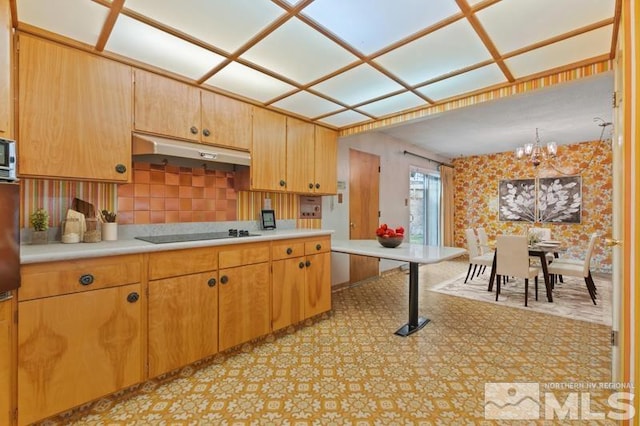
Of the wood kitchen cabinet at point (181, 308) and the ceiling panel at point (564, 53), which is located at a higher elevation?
the ceiling panel at point (564, 53)

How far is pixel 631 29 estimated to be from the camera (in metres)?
1.20

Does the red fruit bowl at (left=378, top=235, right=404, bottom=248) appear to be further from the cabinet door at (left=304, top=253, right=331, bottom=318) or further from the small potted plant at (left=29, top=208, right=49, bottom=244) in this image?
the small potted plant at (left=29, top=208, right=49, bottom=244)

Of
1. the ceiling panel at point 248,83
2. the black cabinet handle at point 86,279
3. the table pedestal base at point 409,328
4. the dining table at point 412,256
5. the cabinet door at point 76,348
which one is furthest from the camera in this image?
the table pedestal base at point 409,328

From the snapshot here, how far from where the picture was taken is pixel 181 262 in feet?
6.35

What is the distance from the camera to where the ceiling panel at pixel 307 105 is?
264cm

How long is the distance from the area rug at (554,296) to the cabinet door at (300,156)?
2.44 meters

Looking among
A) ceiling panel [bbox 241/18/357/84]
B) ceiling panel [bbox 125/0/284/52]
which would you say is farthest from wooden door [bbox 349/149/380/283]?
ceiling panel [bbox 125/0/284/52]

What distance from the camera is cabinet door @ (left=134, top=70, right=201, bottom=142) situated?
2.02 meters

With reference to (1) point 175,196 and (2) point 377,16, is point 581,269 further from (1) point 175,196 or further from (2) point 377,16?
(1) point 175,196

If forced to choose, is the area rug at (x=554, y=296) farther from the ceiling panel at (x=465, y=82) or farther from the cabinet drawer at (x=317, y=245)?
the ceiling panel at (x=465, y=82)

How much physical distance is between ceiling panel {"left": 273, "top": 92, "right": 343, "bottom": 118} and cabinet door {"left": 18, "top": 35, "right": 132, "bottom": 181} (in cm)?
127

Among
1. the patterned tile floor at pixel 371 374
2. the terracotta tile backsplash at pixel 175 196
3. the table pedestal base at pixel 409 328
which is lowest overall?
the patterned tile floor at pixel 371 374

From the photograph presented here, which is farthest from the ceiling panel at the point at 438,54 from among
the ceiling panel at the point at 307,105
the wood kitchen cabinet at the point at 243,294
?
the wood kitchen cabinet at the point at 243,294

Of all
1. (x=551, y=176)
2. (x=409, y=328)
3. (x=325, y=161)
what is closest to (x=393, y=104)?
(x=325, y=161)
